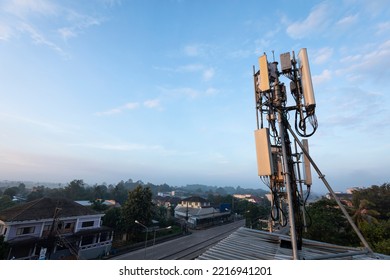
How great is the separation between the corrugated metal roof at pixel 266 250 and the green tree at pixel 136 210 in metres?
24.0

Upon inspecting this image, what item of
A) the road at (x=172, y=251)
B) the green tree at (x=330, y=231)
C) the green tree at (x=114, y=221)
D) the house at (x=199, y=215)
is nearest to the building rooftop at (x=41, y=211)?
the green tree at (x=114, y=221)

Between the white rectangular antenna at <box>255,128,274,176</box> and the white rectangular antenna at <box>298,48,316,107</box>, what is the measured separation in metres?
1.46

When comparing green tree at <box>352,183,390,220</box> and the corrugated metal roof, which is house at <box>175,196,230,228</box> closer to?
green tree at <box>352,183,390,220</box>

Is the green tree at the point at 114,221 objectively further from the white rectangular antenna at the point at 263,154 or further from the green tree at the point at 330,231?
the white rectangular antenna at the point at 263,154

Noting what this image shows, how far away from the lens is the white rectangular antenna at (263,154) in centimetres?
496

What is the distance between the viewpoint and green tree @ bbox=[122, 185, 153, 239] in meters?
27.8

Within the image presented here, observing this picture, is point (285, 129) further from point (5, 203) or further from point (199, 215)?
point (5, 203)

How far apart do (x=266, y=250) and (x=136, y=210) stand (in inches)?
1008

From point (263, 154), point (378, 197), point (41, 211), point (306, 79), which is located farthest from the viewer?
point (378, 197)

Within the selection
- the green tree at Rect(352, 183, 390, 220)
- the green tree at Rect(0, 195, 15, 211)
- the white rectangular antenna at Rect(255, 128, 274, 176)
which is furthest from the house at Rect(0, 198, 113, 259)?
the green tree at Rect(352, 183, 390, 220)

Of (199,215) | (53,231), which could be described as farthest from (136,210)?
(199,215)

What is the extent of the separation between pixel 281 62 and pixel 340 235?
62.0ft

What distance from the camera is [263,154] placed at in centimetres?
507
